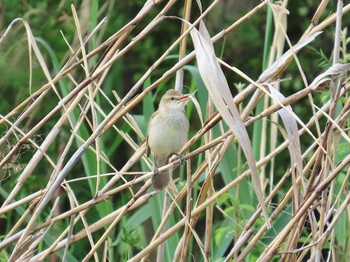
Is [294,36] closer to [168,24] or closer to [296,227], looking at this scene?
[168,24]

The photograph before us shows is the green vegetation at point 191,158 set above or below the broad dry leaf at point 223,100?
below

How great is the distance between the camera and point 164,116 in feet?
11.8

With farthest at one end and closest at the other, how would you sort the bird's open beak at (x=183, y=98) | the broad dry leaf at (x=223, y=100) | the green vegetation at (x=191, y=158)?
the bird's open beak at (x=183, y=98), the green vegetation at (x=191, y=158), the broad dry leaf at (x=223, y=100)

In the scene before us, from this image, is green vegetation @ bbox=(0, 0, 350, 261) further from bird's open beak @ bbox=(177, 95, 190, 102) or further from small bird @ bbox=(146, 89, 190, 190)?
small bird @ bbox=(146, 89, 190, 190)

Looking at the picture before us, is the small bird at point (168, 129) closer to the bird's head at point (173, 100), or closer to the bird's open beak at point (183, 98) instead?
the bird's head at point (173, 100)

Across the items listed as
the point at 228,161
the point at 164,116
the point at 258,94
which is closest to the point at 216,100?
the point at 258,94

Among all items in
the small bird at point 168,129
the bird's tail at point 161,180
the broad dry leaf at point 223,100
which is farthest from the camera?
the small bird at point 168,129

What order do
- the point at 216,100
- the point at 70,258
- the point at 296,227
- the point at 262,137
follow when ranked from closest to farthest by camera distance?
the point at 216,100
the point at 296,227
the point at 70,258
the point at 262,137

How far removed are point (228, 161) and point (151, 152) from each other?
0.71 metres

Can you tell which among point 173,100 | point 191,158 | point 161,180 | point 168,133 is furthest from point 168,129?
point 191,158

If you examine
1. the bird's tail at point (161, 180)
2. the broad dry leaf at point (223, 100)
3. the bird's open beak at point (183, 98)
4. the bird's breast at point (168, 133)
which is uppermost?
the broad dry leaf at point (223, 100)

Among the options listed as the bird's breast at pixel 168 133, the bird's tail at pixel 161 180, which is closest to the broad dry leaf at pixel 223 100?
the bird's tail at pixel 161 180

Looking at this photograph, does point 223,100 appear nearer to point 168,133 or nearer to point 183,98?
point 183,98

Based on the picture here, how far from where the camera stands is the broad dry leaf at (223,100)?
2.08 meters
